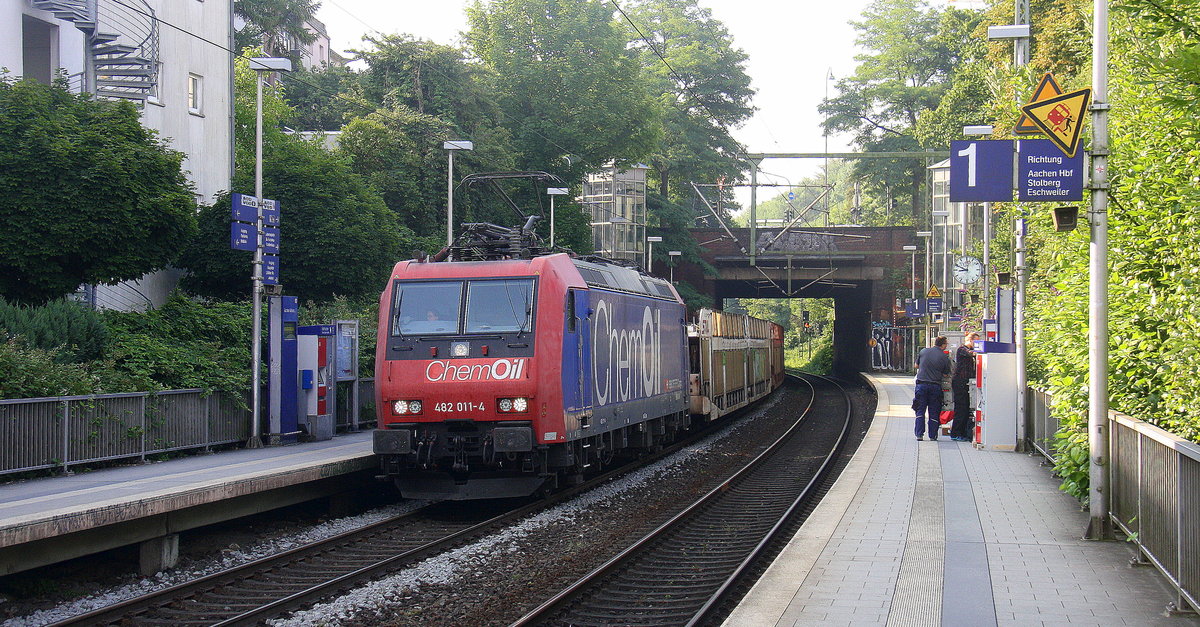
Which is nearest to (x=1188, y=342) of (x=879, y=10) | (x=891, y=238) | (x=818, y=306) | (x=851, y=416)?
(x=851, y=416)

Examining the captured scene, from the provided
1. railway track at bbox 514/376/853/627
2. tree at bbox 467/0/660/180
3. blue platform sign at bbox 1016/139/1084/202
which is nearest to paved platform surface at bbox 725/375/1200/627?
railway track at bbox 514/376/853/627

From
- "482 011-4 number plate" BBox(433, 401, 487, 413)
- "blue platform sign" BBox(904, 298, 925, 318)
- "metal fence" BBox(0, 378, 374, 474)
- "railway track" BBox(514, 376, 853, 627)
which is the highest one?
"blue platform sign" BBox(904, 298, 925, 318)

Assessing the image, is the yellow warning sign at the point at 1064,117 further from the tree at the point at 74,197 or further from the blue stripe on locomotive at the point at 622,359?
the tree at the point at 74,197

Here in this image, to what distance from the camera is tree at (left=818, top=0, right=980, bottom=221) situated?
64.3 meters

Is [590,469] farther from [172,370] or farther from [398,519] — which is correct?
[172,370]

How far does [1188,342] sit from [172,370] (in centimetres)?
1339

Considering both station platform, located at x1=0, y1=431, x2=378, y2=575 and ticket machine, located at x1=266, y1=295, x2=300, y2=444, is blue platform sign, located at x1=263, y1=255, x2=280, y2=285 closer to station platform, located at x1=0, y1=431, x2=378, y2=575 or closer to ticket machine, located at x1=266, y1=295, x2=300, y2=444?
ticket machine, located at x1=266, y1=295, x2=300, y2=444

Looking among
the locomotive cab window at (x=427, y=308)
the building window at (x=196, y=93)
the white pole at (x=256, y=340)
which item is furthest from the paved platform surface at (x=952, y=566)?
the building window at (x=196, y=93)

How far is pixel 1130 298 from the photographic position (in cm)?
1032

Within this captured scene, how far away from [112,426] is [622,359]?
22.3 feet

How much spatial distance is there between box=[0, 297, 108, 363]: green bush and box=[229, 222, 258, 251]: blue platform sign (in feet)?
7.39

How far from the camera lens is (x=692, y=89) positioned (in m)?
62.6

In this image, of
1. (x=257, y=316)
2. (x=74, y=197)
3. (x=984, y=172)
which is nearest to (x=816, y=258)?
(x=257, y=316)

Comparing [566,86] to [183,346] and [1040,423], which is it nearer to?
[183,346]
